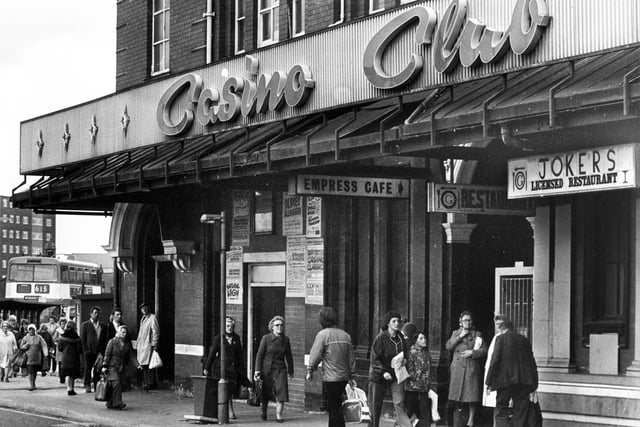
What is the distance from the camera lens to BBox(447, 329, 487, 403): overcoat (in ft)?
55.4

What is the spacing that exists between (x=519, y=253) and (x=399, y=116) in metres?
3.30

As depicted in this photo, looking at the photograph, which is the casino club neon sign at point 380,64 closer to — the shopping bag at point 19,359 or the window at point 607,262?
the window at point 607,262

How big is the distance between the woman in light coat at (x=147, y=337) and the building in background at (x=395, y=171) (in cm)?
62

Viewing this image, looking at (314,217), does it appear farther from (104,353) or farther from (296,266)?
(104,353)

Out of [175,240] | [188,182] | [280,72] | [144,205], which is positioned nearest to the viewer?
[280,72]

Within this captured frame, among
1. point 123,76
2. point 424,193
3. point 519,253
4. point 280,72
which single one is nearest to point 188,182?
point 280,72

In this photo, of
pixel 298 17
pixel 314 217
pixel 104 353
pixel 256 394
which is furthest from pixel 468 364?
pixel 104 353

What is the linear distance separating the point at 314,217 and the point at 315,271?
0.88m

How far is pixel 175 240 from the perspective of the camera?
24594 millimetres

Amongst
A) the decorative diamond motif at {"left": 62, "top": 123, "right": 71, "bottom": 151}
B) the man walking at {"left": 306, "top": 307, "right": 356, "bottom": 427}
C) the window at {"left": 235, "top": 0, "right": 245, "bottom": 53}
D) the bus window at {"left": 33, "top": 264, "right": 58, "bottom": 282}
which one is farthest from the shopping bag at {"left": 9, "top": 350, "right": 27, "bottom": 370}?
the man walking at {"left": 306, "top": 307, "right": 356, "bottom": 427}

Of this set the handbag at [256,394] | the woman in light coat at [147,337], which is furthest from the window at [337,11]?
the woman in light coat at [147,337]

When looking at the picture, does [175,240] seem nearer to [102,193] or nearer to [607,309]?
[102,193]

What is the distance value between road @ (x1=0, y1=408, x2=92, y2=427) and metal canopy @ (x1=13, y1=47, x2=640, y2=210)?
3939 millimetres

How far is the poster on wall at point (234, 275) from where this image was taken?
23.4 metres
